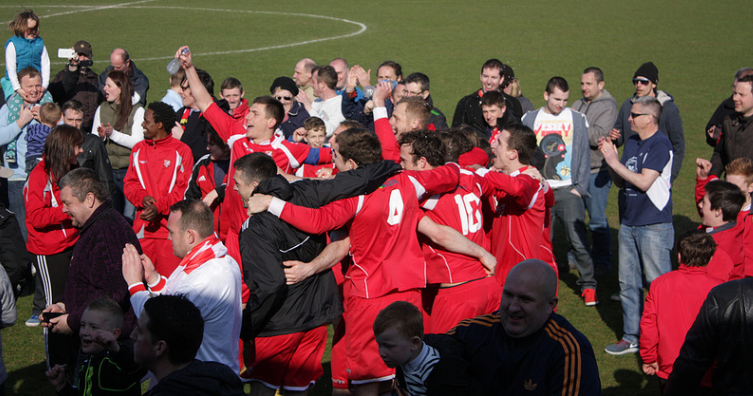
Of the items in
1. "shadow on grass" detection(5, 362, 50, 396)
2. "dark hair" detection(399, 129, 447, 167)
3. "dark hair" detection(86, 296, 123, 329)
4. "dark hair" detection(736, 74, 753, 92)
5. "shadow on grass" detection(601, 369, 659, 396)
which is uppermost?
"dark hair" detection(736, 74, 753, 92)

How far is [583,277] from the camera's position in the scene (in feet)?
26.4

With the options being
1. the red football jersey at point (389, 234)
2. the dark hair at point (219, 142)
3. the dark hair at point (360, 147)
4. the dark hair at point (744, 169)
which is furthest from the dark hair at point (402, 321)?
the dark hair at point (744, 169)

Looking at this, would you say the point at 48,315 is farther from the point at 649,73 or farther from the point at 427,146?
the point at 649,73

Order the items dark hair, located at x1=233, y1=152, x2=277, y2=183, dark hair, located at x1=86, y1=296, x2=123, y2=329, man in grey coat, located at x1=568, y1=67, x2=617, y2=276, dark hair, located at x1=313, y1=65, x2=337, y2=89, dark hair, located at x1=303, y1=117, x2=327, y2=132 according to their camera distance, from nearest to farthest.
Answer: dark hair, located at x1=86, y1=296, x2=123, y2=329, dark hair, located at x1=233, y1=152, x2=277, y2=183, dark hair, located at x1=303, y1=117, x2=327, y2=132, man in grey coat, located at x1=568, y1=67, x2=617, y2=276, dark hair, located at x1=313, y1=65, x2=337, y2=89

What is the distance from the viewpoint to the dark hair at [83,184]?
4773mm

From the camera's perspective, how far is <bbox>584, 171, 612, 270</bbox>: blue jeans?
877 cm

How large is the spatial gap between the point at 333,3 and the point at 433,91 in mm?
18333

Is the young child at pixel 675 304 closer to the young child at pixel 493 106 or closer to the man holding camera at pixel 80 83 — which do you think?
the young child at pixel 493 106

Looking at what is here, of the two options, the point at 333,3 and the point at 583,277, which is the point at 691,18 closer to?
the point at 333,3

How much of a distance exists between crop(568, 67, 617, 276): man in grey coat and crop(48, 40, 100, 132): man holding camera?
796cm

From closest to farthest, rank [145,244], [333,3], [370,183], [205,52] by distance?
[370,183] < [145,244] < [205,52] < [333,3]

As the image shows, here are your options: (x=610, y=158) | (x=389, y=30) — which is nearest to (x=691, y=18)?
(x=389, y=30)

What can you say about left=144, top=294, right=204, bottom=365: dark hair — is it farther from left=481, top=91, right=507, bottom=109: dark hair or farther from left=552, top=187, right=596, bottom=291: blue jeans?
left=552, top=187, right=596, bottom=291: blue jeans

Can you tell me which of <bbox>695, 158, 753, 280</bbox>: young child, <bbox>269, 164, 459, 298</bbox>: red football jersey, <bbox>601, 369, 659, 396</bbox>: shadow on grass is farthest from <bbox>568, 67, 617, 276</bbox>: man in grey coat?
<bbox>269, 164, 459, 298</bbox>: red football jersey
